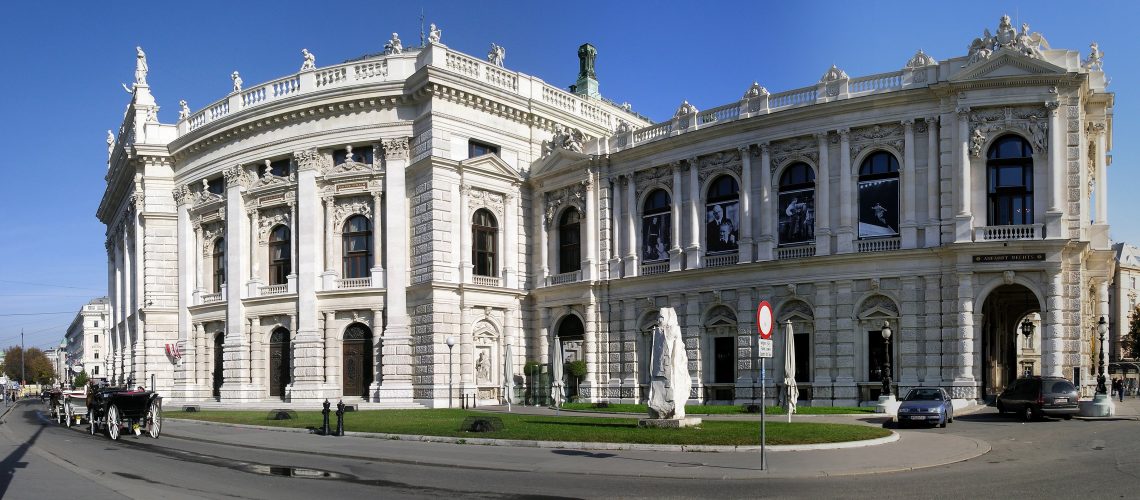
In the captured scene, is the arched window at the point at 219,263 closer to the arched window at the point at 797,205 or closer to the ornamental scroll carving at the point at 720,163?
the ornamental scroll carving at the point at 720,163

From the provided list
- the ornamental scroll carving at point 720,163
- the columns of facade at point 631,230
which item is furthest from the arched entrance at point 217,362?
the ornamental scroll carving at point 720,163

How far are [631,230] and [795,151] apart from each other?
986 centimetres

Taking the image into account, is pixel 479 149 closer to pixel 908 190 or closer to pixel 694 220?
pixel 694 220

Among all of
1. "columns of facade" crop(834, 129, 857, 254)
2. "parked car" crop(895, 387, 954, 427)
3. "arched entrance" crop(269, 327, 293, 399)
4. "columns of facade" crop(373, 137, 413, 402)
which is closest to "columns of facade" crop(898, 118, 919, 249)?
"columns of facade" crop(834, 129, 857, 254)

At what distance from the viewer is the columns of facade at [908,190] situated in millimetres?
38406

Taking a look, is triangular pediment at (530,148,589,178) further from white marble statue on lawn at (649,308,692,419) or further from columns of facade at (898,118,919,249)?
white marble statue on lawn at (649,308,692,419)

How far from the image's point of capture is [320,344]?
49.6 m

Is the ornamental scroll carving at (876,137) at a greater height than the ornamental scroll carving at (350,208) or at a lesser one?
greater

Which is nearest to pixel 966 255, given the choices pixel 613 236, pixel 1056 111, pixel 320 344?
pixel 1056 111

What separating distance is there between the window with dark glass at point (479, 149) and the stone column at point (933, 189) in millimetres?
22693

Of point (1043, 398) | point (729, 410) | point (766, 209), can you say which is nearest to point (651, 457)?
point (729, 410)

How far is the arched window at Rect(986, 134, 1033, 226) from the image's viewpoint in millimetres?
37094

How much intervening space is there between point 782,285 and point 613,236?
10.5 metres

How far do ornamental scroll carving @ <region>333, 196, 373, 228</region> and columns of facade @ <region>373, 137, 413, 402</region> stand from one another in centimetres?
132
